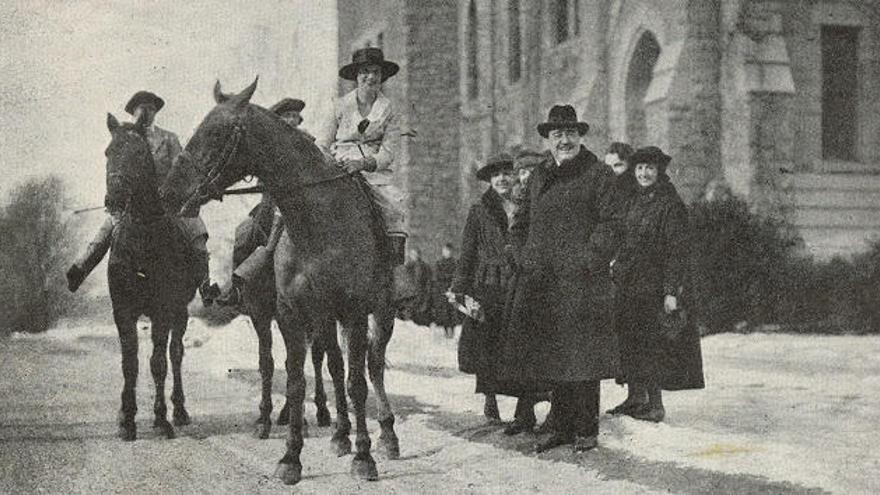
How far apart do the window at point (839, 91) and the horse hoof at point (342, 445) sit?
1309 centimetres

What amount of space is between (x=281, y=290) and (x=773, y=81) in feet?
41.0

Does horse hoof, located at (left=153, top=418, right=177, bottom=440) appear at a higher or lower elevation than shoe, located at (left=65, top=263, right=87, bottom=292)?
lower

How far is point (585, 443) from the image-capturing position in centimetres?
767

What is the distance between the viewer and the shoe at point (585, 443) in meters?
7.66

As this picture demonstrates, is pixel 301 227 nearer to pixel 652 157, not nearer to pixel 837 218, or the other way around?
pixel 652 157

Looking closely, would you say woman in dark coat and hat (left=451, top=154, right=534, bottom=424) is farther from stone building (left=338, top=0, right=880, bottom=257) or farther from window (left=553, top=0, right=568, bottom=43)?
window (left=553, top=0, right=568, bottom=43)

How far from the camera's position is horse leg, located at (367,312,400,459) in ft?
25.2

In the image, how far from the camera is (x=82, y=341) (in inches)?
541

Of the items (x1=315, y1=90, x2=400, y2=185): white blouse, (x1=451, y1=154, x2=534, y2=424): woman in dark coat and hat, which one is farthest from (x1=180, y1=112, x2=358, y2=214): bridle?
(x1=451, y1=154, x2=534, y2=424): woman in dark coat and hat

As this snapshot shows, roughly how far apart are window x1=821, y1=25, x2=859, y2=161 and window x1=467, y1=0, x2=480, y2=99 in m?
12.5

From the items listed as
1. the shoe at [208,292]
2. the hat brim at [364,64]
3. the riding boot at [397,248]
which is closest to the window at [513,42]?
the shoe at [208,292]

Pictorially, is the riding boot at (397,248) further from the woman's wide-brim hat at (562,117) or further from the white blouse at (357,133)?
the woman's wide-brim hat at (562,117)

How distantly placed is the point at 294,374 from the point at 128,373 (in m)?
2.04

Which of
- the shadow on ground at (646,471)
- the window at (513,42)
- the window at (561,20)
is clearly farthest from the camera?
the window at (513,42)
